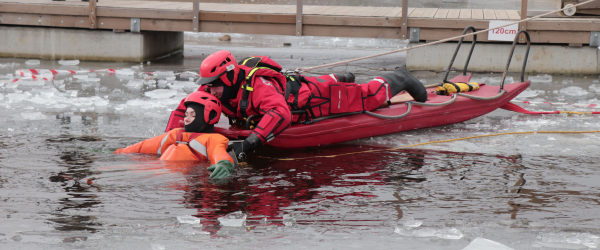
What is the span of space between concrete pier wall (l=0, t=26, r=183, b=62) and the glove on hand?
23.5 feet

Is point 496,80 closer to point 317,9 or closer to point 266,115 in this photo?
point 317,9

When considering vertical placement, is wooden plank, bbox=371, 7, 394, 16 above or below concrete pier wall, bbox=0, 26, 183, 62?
above

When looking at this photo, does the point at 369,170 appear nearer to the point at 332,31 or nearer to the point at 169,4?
the point at 332,31

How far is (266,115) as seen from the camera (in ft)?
16.8

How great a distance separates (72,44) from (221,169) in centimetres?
791

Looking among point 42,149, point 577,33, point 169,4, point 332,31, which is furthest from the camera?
point 169,4

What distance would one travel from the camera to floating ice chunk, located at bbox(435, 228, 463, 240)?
3.57m

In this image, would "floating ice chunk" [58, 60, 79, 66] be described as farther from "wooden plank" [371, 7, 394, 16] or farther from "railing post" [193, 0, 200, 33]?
"wooden plank" [371, 7, 394, 16]

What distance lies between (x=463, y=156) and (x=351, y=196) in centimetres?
170

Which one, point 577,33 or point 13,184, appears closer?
point 13,184

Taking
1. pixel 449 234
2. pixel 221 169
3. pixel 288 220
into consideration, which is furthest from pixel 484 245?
pixel 221 169

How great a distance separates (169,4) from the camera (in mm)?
11438

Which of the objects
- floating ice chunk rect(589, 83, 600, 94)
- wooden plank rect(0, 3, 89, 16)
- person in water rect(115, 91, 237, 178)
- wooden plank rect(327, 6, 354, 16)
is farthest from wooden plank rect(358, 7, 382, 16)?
person in water rect(115, 91, 237, 178)

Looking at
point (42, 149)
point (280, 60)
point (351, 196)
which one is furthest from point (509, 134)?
point (280, 60)
